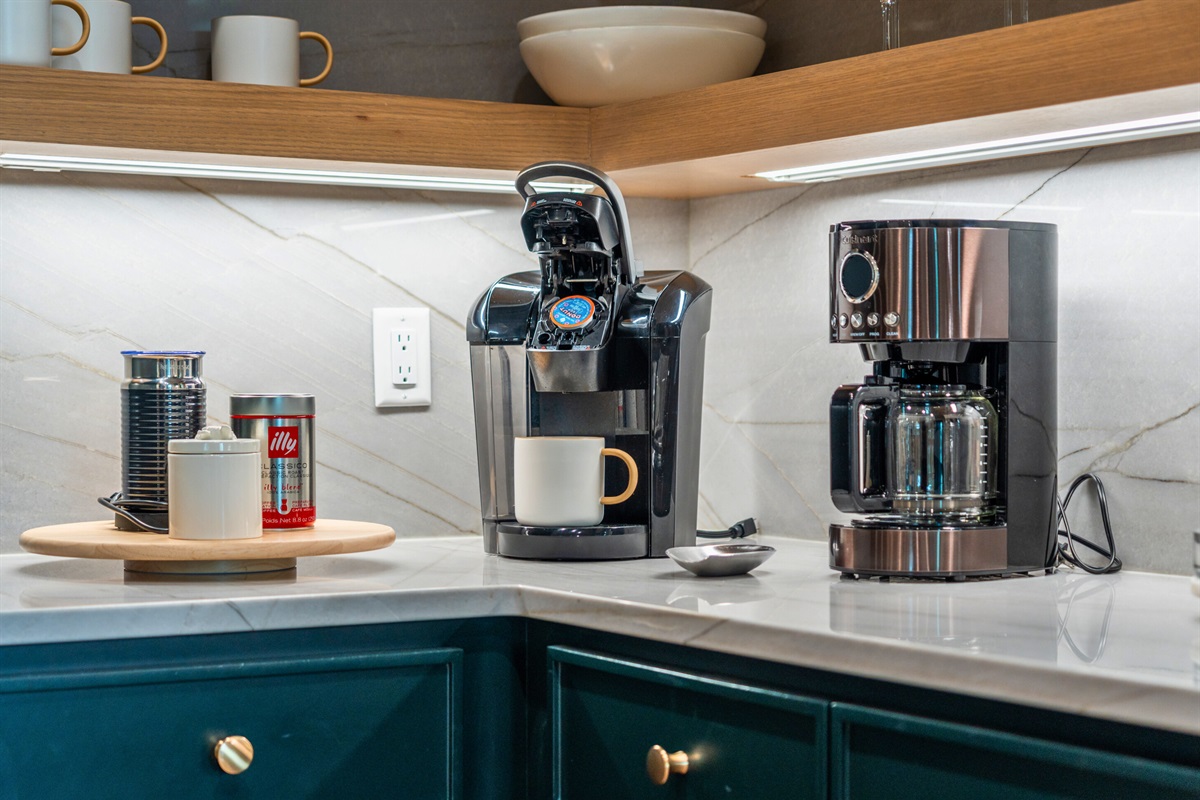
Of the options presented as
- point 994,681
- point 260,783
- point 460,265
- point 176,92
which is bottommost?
point 260,783

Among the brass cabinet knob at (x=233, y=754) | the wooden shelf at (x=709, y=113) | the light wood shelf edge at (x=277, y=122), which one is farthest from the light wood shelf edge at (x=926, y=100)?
the brass cabinet knob at (x=233, y=754)

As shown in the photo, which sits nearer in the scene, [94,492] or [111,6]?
[111,6]

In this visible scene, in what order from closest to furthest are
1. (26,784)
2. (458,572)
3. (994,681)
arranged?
1. (994,681)
2. (26,784)
3. (458,572)

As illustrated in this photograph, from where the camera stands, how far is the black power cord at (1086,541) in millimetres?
1390

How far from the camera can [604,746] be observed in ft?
3.91

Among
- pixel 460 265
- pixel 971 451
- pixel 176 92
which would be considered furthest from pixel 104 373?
pixel 971 451

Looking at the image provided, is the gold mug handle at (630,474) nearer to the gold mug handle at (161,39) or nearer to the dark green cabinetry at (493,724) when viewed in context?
the dark green cabinetry at (493,724)

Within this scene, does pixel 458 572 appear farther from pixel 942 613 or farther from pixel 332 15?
pixel 332 15

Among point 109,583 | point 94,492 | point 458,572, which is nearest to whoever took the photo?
point 109,583

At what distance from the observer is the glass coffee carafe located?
1306 mm

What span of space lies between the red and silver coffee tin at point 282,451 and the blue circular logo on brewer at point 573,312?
302mm

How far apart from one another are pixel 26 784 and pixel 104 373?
0.65 m

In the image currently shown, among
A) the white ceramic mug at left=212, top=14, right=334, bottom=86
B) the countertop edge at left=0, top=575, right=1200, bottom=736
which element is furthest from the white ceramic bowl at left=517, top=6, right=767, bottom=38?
the countertop edge at left=0, top=575, right=1200, bottom=736

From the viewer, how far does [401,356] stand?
69.8 inches
